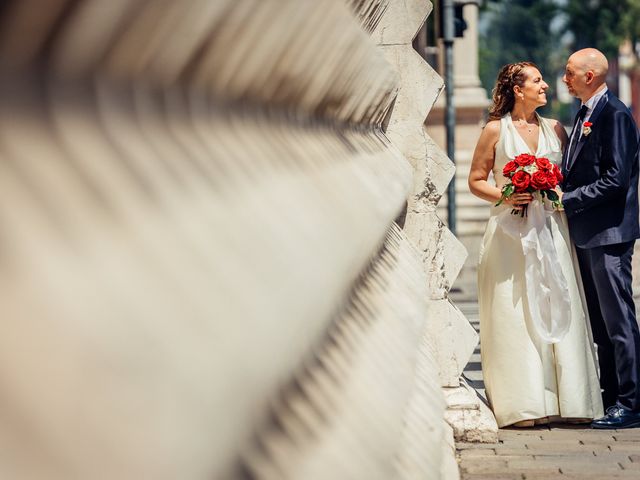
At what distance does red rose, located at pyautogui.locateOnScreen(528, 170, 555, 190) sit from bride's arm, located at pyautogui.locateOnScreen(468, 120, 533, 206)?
0.85 feet

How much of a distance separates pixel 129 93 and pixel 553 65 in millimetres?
106381

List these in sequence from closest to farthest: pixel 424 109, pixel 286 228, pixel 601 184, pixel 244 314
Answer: pixel 244 314 < pixel 286 228 < pixel 424 109 < pixel 601 184

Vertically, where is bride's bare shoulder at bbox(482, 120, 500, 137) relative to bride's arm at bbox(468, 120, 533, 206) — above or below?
above

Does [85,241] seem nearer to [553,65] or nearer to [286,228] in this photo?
[286,228]

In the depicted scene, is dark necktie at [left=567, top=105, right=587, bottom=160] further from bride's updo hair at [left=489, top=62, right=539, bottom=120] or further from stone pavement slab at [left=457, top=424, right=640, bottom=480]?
stone pavement slab at [left=457, top=424, right=640, bottom=480]

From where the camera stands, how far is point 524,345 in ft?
20.0

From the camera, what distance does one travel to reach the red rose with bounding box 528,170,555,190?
19.1ft

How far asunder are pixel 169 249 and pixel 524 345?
19.0 feet

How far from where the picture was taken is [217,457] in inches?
16.3

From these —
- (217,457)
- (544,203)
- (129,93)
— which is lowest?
(217,457)

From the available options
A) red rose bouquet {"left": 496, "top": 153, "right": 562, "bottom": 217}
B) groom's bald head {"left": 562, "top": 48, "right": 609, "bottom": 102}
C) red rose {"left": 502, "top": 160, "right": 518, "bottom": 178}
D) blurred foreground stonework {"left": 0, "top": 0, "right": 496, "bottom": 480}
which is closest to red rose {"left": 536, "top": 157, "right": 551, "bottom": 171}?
red rose bouquet {"left": 496, "top": 153, "right": 562, "bottom": 217}

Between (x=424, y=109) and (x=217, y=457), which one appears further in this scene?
(x=424, y=109)

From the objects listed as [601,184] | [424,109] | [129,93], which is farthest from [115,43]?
[601,184]

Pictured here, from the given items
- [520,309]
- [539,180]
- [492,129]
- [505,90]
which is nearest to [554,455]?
[520,309]
